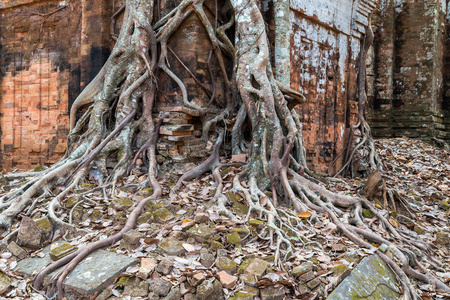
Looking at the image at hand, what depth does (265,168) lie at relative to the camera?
14.5 feet

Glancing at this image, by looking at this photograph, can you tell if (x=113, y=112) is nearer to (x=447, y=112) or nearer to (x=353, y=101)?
(x=353, y=101)

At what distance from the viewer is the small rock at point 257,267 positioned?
2.80 meters

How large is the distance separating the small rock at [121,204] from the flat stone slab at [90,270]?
28.9 inches

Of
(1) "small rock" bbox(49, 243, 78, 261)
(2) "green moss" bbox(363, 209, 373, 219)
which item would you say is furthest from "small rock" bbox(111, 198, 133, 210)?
(2) "green moss" bbox(363, 209, 373, 219)

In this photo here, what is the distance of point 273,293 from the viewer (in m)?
2.68

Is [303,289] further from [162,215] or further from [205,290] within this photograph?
[162,215]

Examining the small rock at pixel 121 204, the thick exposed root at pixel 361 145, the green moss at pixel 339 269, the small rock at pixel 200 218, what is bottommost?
the green moss at pixel 339 269

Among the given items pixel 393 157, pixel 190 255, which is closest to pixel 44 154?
pixel 190 255

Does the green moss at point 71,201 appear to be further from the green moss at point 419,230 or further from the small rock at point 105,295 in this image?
the green moss at point 419,230

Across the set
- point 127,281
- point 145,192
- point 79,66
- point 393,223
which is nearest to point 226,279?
point 127,281

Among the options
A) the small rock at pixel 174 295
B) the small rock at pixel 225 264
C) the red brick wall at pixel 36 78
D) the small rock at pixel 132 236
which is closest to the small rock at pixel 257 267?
the small rock at pixel 225 264

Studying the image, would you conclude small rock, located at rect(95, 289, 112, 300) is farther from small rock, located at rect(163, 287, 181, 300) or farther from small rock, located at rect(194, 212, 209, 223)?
small rock, located at rect(194, 212, 209, 223)

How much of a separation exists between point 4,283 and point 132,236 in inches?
41.9

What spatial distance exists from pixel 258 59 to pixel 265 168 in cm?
152
